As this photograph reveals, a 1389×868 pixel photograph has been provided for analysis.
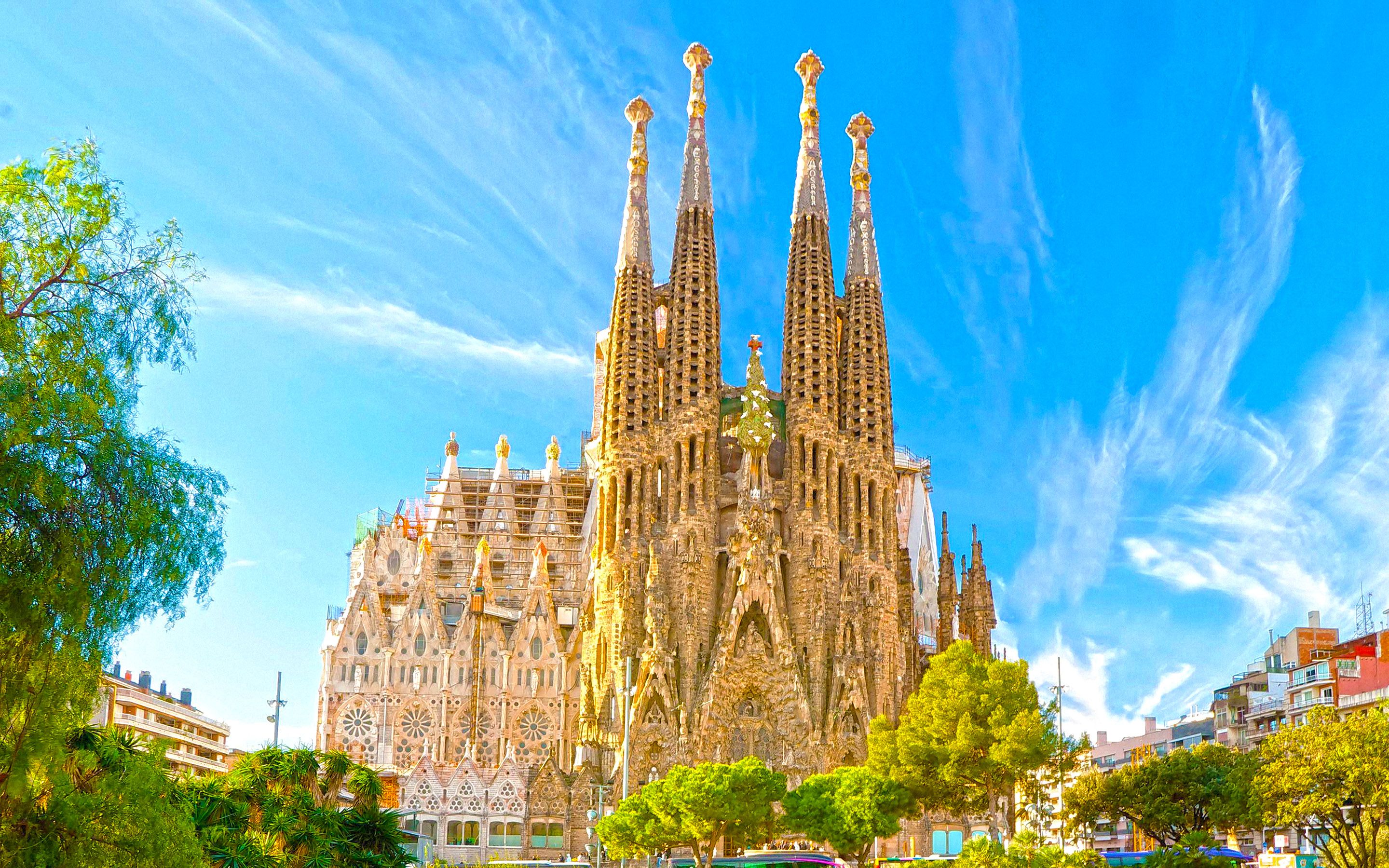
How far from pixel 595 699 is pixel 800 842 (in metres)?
11.5

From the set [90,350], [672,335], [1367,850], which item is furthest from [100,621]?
[672,335]

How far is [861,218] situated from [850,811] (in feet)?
120

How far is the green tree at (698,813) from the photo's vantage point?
145ft

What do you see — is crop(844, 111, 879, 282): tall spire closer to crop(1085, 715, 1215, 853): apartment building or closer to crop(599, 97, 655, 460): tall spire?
crop(599, 97, 655, 460): tall spire

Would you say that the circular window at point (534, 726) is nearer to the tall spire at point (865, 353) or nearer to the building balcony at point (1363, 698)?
the tall spire at point (865, 353)

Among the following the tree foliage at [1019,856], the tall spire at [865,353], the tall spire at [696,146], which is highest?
Answer: the tall spire at [696,146]

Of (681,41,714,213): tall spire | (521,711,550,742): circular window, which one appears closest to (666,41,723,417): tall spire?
(681,41,714,213): tall spire

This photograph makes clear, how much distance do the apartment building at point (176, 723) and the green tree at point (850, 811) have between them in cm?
3938

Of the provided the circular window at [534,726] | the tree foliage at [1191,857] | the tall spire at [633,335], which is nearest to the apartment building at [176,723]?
the circular window at [534,726]

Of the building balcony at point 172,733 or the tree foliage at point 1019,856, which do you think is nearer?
the tree foliage at point 1019,856

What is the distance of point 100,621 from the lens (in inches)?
682

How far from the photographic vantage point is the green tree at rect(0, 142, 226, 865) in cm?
1667

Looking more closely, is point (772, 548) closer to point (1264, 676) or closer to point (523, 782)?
point (523, 782)

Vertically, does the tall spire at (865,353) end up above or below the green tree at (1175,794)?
above
